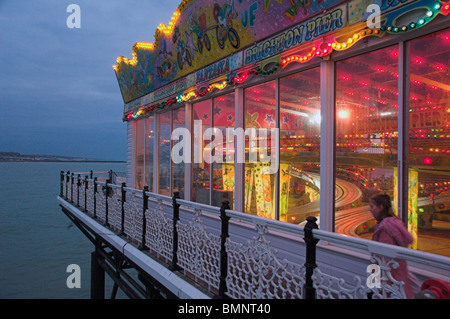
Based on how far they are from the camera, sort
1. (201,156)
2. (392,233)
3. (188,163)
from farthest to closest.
A: (188,163) → (201,156) → (392,233)

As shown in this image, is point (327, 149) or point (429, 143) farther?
point (327, 149)

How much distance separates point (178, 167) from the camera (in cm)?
1133

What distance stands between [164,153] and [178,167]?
4.89 feet

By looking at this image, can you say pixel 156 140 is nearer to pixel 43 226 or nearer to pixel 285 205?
pixel 285 205

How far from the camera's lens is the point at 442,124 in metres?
4.30

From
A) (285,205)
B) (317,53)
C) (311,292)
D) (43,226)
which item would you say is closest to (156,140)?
(285,205)

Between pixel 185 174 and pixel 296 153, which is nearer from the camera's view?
pixel 296 153

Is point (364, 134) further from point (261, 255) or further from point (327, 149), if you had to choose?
point (261, 255)

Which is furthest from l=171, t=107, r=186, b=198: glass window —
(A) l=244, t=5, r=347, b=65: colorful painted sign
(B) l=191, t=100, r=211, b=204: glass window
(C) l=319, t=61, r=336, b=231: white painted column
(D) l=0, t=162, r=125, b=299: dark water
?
(D) l=0, t=162, r=125, b=299: dark water

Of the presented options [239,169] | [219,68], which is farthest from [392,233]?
[219,68]

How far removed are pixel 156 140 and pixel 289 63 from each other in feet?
26.0

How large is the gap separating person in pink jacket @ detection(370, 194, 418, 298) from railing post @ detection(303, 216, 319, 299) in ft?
2.56

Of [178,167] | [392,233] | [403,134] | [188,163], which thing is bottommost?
[392,233]
